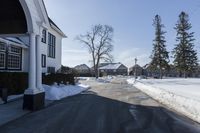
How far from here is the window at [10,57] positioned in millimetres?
23694

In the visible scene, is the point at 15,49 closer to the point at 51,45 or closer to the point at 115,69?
the point at 51,45

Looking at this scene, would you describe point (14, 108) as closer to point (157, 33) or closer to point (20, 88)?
point (20, 88)

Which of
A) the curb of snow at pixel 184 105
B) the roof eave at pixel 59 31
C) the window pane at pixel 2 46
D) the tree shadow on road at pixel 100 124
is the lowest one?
the tree shadow on road at pixel 100 124

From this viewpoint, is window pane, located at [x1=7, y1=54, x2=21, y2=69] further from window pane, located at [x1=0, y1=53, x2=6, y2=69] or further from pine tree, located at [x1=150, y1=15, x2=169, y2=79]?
pine tree, located at [x1=150, y1=15, x2=169, y2=79]

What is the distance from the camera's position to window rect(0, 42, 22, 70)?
23694mm

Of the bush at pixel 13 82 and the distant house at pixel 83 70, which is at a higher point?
the distant house at pixel 83 70

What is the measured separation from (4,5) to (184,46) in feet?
230

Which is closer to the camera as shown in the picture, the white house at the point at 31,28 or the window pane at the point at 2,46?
the white house at the point at 31,28

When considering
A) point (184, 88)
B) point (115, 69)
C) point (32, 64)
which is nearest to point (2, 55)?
point (32, 64)

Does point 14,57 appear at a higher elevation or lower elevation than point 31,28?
lower

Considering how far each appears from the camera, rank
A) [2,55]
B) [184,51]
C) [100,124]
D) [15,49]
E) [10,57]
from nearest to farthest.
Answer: [100,124] → [2,55] → [10,57] → [15,49] → [184,51]

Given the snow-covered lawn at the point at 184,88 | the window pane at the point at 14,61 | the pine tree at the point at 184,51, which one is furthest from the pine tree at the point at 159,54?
the window pane at the point at 14,61

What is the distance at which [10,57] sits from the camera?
83.1ft

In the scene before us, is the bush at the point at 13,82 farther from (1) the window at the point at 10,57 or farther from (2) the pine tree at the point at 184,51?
(2) the pine tree at the point at 184,51
